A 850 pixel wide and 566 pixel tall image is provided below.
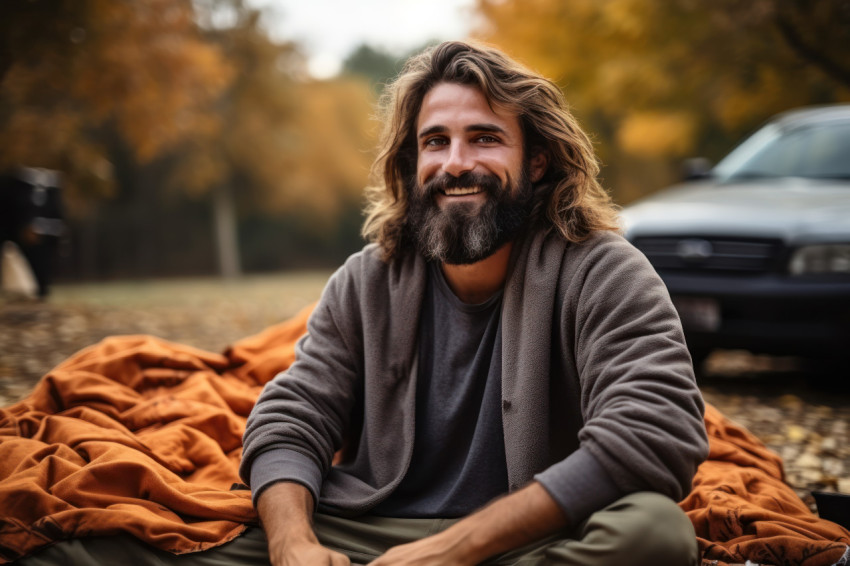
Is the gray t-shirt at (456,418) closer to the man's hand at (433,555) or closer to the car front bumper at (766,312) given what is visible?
the man's hand at (433,555)

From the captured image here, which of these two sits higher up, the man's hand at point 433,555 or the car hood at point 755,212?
the car hood at point 755,212

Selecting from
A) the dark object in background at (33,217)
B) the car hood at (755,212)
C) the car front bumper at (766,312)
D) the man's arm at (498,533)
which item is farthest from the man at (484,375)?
the dark object in background at (33,217)

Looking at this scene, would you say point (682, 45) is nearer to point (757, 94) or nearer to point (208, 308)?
point (757, 94)

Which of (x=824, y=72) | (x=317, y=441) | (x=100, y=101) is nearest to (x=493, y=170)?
(x=317, y=441)

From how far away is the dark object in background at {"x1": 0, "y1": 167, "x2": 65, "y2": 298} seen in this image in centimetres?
1064

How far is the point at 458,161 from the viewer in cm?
273

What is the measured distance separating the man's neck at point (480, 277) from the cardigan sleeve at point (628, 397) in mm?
375

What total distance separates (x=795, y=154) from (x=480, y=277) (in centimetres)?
484

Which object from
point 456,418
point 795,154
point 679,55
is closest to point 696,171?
point 795,154

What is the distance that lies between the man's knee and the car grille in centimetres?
386

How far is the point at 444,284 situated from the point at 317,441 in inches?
27.3

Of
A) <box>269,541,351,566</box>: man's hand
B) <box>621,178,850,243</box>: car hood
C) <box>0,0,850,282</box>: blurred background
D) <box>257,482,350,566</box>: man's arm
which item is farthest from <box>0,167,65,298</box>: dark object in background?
<box>269,541,351,566</box>: man's hand

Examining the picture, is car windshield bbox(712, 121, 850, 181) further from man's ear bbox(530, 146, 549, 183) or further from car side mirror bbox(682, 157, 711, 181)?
man's ear bbox(530, 146, 549, 183)

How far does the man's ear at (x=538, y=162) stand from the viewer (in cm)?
296
